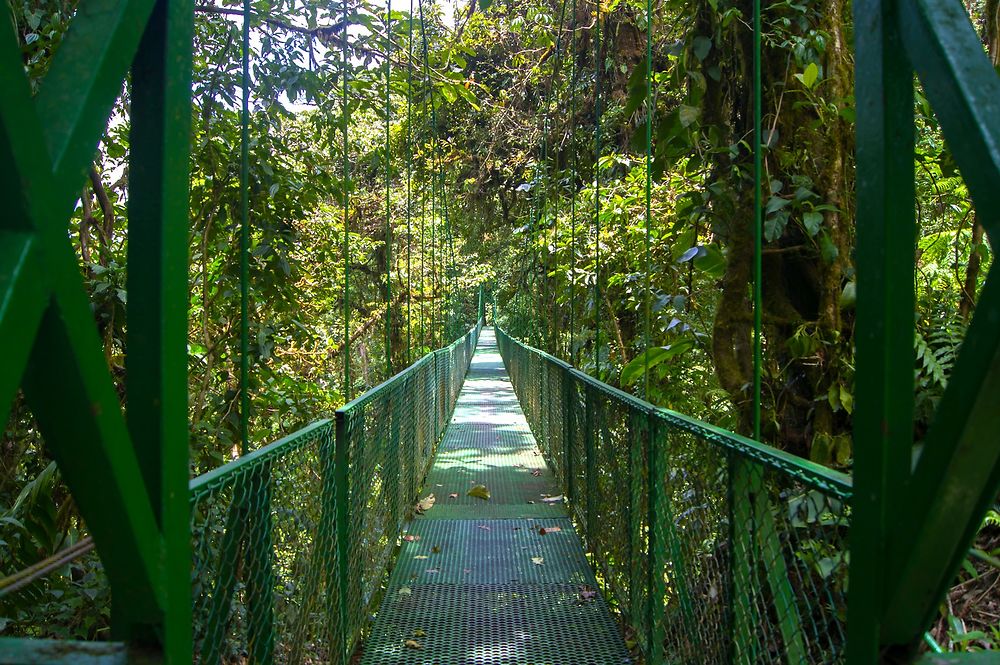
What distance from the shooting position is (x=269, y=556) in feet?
6.26

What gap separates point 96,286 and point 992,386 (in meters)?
3.11

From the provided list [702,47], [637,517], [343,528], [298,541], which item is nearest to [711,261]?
[702,47]

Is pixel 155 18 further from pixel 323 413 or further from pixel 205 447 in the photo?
pixel 323 413

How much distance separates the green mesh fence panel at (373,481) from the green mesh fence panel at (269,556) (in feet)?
0.53

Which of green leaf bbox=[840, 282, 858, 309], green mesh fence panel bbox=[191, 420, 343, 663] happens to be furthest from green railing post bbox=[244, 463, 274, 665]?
green leaf bbox=[840, 282, 858, 309]

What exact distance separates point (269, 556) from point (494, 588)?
1.85 meters

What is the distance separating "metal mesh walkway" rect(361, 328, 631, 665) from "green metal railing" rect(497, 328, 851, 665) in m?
0.20

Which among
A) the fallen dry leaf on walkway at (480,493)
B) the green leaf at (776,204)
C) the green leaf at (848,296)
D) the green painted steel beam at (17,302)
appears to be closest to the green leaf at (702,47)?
the green leaf at (776,204)

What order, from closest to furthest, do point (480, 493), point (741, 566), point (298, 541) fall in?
point (741, 566) → point (298, 541) → point (480, 493)

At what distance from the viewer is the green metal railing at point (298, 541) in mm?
1645

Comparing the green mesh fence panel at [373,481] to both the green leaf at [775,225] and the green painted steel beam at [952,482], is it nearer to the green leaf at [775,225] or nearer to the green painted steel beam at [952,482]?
the green leaf at [775,225]

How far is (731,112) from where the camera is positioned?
3.04 m

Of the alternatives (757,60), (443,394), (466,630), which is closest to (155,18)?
(757,60)

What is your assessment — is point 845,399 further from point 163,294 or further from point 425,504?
point 425,504
